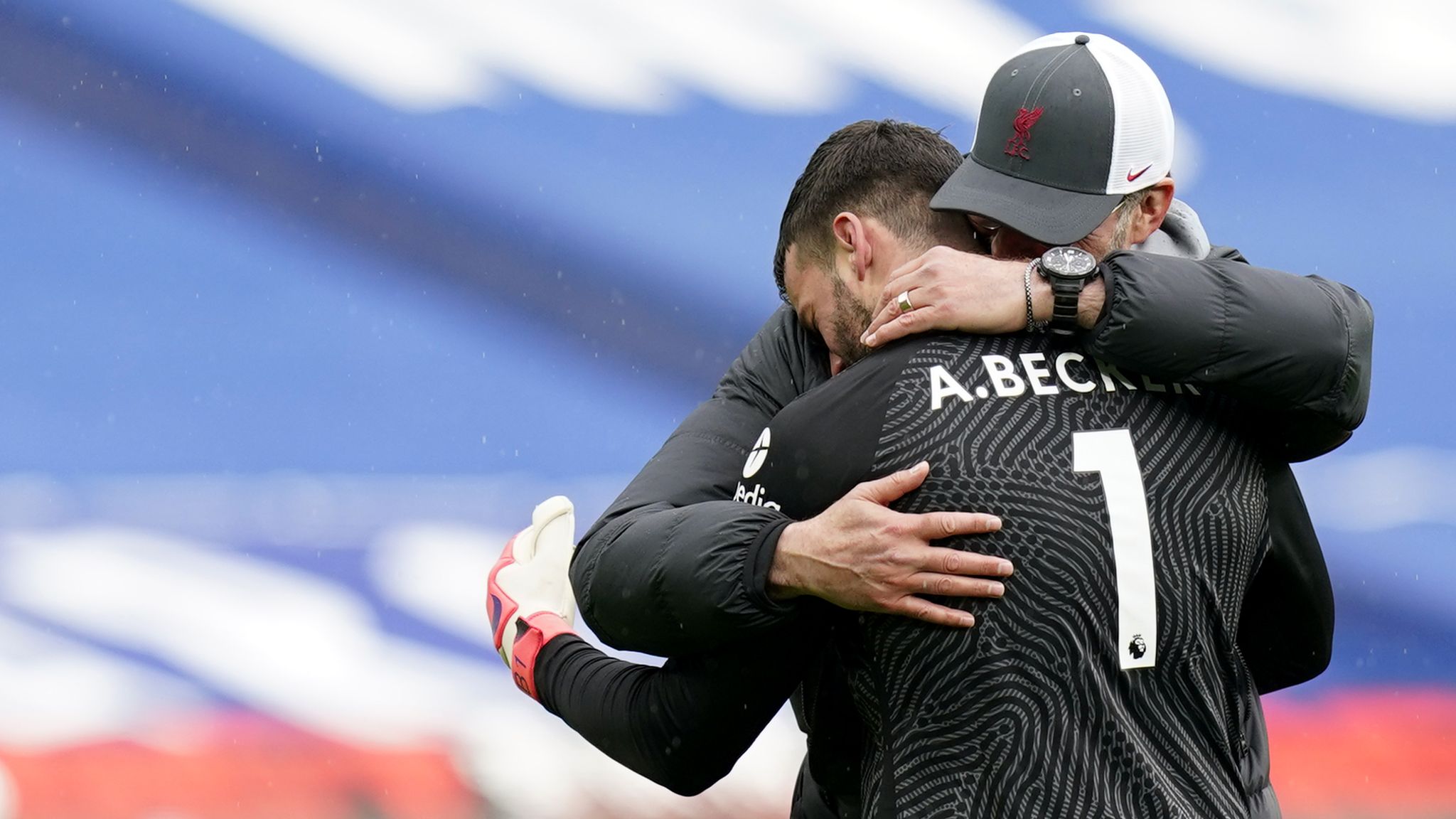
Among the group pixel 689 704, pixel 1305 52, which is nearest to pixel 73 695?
pixel 689 704

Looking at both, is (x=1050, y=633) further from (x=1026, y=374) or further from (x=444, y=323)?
(x=444, y=323)

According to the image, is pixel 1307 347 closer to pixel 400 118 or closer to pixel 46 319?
pixel 400 118

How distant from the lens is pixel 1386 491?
2746 mm

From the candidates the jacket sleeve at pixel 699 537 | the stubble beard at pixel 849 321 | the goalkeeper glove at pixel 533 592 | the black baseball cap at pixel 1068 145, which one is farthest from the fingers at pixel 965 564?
the goalkeeper glove at pixel 533 592

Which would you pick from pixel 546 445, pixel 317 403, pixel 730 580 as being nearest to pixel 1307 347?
pixel 730 580

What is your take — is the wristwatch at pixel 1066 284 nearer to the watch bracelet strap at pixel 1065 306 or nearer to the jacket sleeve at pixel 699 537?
the watch bracelet strap at pixel 1065 306

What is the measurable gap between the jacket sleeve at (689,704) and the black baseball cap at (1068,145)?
41 centimetres

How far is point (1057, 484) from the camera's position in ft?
3.76

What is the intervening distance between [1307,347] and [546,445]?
A: 1.79m

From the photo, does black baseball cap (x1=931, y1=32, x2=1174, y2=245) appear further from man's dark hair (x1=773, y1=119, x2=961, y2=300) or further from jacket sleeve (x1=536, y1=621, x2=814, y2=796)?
jacket sleeve (x1=536, y1=621, x2=814, y2=796)

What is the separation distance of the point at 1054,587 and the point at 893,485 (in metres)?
0.14

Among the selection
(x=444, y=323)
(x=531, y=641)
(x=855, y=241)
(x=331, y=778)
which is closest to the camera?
(x=855, y=241)

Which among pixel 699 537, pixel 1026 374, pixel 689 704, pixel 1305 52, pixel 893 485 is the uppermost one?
pixel 1305 52

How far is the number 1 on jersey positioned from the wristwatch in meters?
0.09
